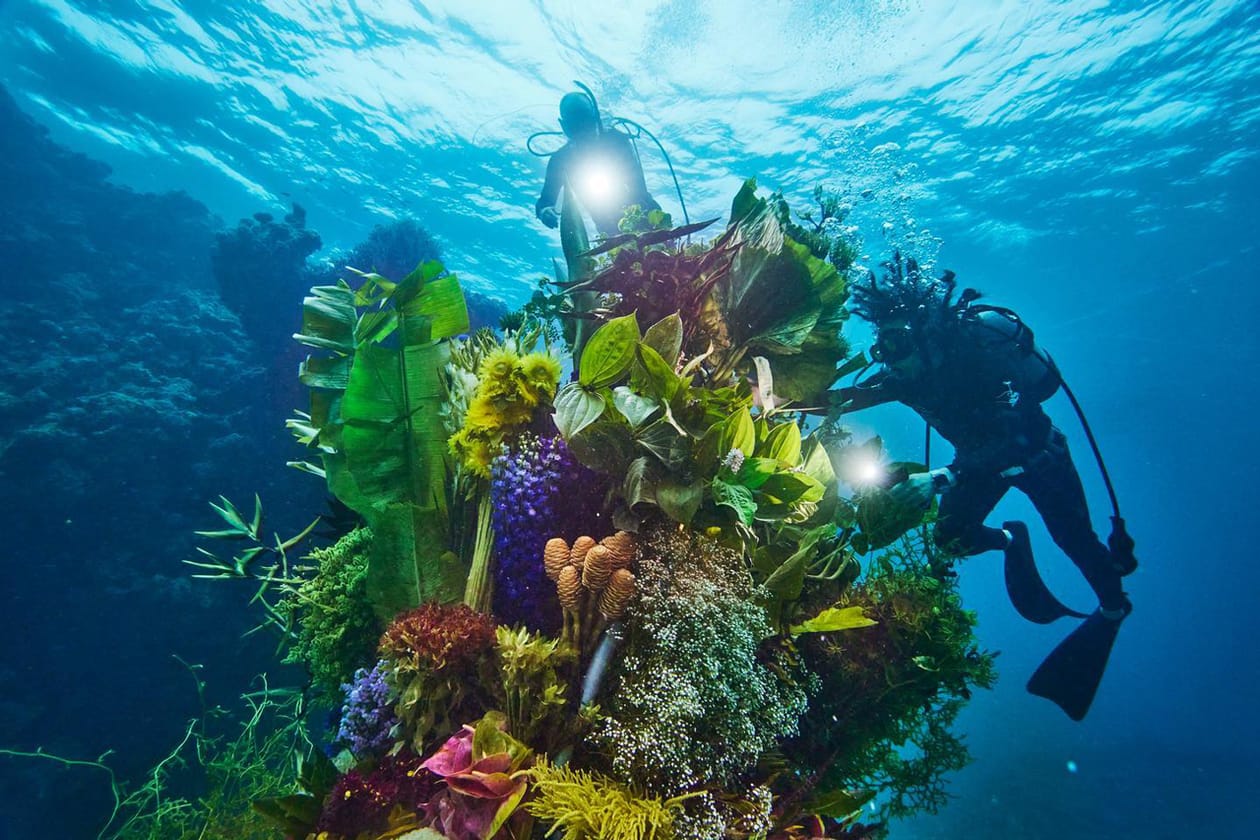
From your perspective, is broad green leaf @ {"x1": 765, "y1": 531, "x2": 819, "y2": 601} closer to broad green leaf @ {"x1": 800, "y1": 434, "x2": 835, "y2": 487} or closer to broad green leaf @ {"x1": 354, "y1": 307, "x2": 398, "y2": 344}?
broad green leaf @ {"x1": 800, "y1": 434, "x2": 835, "y2": 487}

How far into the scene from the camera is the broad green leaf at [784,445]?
204 cm

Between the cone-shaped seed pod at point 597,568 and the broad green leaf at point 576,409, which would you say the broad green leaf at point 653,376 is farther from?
the cone-shaped seed pod at point 597,568

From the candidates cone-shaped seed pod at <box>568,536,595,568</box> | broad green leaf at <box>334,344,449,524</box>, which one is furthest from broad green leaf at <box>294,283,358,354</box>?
cone-shaped seed pod at <box>568,536,595,568</box>

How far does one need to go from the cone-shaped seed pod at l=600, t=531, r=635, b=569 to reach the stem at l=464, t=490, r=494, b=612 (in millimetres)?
633

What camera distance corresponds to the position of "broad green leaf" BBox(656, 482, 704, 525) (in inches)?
67.6

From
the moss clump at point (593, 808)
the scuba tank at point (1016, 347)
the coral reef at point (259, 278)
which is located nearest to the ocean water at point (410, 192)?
the coral reef at point (259, 278)

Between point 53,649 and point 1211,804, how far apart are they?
136 feet

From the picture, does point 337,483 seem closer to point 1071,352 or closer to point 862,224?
point 862,224

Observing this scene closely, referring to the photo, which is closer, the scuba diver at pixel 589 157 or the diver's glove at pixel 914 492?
the diver's glove at pixel 914 492

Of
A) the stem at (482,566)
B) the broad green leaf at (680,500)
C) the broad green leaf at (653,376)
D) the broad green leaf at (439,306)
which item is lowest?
the stem at (482,566)

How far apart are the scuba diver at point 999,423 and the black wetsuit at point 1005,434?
0.04 ft

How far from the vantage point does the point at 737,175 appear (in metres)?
18.7

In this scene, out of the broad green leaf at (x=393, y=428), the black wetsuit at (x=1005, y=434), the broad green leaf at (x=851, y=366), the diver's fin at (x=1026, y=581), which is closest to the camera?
the broad green leaf at (x=393, y=428)

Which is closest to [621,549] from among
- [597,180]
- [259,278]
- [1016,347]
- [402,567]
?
[402,567]
